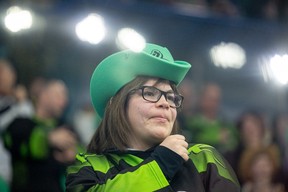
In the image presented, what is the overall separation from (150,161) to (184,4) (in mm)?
4585

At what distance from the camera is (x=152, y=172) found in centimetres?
179

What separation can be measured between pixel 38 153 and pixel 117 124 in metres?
1.77

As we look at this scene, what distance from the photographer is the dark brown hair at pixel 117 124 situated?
2016 millimetres

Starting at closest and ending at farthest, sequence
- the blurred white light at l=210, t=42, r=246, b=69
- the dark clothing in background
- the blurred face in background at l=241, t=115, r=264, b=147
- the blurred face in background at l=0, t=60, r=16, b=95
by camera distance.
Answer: the dark clothing in background, the blurred face in background at l=0, t=60, r=16, b=95, the blurred face in background at l=241, t=115, r=264, b=147, the blurred white light at l=210, t=42, r=246, b=69

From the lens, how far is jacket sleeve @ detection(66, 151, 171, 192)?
177cm

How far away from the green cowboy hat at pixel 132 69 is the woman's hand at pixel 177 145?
0.23 m

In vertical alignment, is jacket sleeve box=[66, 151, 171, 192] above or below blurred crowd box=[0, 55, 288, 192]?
above

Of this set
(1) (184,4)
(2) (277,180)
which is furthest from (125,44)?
(2) (277,180)

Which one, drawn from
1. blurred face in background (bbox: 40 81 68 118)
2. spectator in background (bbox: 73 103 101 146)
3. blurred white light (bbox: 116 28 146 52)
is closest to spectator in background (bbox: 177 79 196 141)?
blurred white light (bbox: 116 28 146 52)

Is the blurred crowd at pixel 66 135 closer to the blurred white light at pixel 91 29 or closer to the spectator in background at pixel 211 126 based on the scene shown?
the spectator in background at pixel 211 126

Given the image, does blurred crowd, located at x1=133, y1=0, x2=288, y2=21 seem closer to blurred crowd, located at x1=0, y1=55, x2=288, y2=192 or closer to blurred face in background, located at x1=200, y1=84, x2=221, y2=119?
blurred crowd, located at x1=0, y1=55, x2=288, y2=192

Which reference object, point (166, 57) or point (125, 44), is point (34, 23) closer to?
point (125, 44)

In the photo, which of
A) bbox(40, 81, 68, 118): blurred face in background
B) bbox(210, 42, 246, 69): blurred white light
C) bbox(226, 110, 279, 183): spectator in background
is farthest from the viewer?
bbox(210, 42, 246, 69): blurred white light

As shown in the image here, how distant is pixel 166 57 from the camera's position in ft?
6.67
